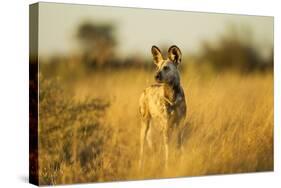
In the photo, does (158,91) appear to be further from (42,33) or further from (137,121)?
(42,33)

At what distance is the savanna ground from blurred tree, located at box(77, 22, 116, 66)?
0.17 metres

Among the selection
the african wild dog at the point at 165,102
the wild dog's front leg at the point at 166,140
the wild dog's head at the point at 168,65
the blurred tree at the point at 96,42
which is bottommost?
the wild dog's front leg at the point at 166,140

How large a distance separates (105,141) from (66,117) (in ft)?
→ 2.02

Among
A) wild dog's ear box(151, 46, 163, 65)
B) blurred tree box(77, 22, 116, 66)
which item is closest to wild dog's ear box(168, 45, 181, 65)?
wild dog's ear box(151, 46, 163, 65)

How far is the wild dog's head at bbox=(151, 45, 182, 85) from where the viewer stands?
1065 cm

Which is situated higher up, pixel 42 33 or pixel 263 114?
pixel 42 33

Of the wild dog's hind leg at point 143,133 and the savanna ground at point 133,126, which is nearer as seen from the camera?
the savanna ground at point 133,126

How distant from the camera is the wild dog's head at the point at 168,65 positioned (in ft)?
34.9

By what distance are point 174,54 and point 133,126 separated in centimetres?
107

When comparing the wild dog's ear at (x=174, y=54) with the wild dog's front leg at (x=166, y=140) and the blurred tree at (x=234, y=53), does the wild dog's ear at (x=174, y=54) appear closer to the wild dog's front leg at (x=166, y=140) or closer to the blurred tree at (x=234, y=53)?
the blurred tree at (x=234, y=53)

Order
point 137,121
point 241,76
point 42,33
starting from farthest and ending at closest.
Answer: point 241,76 < point 137,121 < point 42,33

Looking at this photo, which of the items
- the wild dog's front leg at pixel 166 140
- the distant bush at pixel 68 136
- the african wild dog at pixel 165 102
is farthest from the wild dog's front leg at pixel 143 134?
the distant bush at pixel 68 136

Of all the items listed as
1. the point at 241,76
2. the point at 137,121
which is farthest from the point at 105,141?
the point at 241,76

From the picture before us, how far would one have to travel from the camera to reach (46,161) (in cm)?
991
